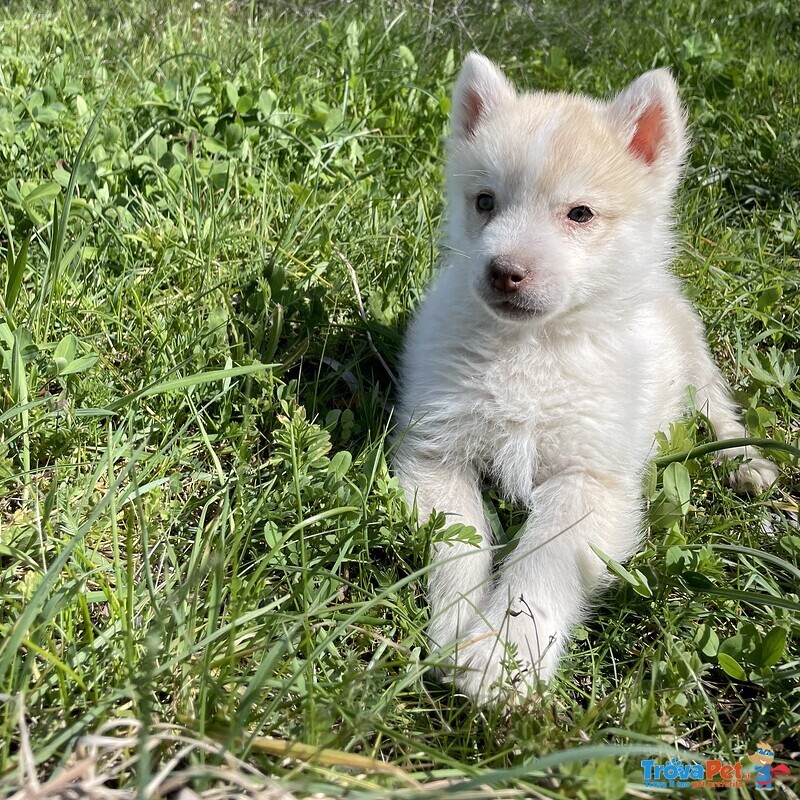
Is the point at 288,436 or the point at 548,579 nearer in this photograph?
the point at 548,579

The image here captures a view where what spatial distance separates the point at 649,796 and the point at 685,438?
54.3 inches

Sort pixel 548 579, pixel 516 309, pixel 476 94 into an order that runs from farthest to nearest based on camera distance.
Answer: pixel 476 94
pixel 516 309
pixel 548 579

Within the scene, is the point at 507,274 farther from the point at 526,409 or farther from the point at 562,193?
the point at 526,409

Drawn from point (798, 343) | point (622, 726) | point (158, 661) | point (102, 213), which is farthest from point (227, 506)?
point (798, 343)

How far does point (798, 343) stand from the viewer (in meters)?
3.40

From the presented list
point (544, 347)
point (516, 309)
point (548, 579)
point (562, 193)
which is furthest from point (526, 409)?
point (562, 193)

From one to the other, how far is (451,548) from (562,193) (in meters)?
1.14

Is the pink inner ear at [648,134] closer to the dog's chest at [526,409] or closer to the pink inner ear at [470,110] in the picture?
the pink inner ear at [470,110]

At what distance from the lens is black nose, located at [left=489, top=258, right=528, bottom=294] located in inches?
92.9

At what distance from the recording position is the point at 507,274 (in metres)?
2.37

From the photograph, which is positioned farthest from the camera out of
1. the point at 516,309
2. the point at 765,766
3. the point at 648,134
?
the point at 648,134

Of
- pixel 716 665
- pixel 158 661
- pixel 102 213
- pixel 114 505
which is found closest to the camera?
pixel 158 661

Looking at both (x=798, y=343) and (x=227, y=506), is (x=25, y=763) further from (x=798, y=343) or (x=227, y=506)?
(x=798, y=343)

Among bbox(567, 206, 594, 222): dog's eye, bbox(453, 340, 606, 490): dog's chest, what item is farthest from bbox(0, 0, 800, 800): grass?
bbox(567, 206, 594, 222): dog's eye
